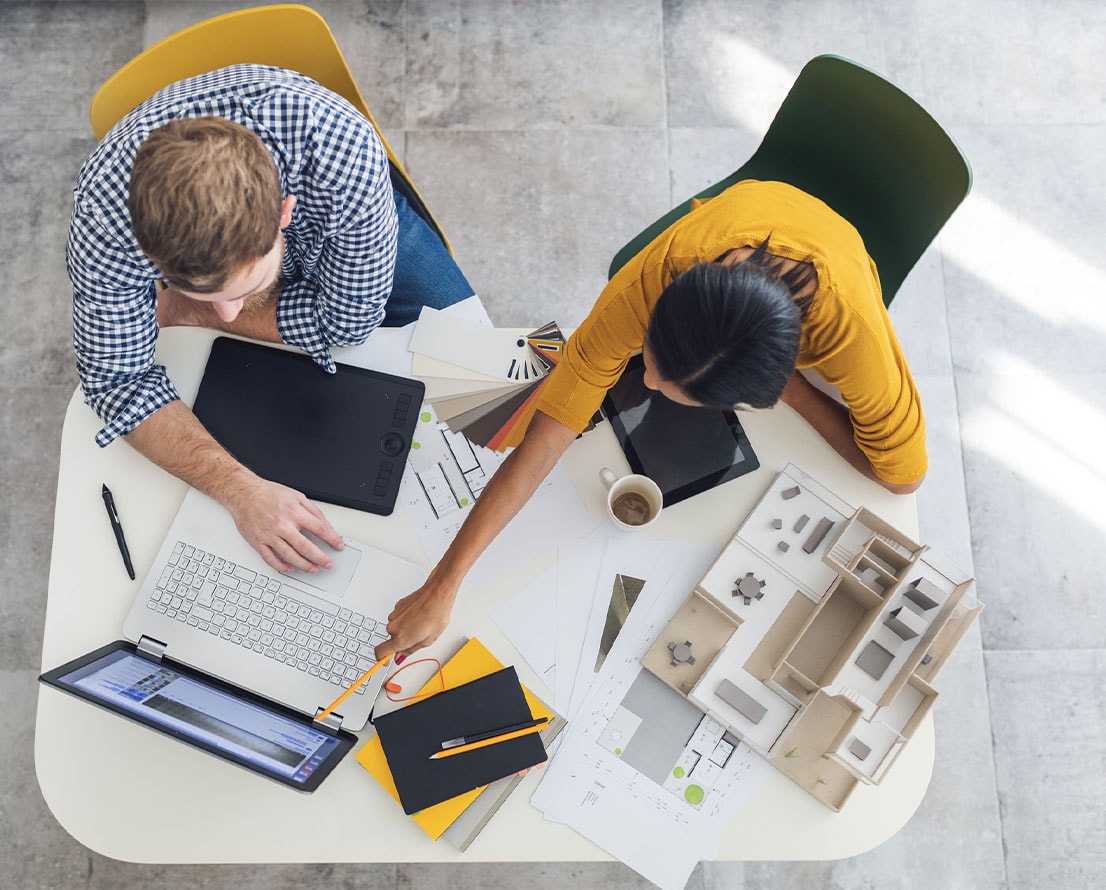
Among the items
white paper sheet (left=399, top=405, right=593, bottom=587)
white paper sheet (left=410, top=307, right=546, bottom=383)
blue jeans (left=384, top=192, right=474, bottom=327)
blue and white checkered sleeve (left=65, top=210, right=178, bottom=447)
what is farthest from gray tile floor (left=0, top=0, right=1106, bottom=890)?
blue and white checkered sleeve (left=65, top=210, right=178, bottom=447)

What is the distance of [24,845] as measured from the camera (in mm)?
2033

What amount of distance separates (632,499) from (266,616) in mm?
621

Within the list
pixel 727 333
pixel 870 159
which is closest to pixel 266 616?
pixel 727 333

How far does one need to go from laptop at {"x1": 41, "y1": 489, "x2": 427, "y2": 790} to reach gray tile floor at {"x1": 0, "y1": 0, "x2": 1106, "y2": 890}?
992 millimetres

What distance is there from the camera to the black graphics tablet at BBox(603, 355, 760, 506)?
1.39 meters

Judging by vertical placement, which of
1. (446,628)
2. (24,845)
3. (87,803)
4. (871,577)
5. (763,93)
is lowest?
(24,845)

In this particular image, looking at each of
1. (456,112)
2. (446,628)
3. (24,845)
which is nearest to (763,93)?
(456,112)

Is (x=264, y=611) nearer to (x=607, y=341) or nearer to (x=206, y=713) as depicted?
(x=206, y=713)

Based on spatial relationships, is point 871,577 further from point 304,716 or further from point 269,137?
point 269,137

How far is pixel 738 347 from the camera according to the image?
1087mm

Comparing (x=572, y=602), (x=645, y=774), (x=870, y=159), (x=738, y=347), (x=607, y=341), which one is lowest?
(x=645, y=774)

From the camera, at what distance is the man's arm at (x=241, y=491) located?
4.35ft

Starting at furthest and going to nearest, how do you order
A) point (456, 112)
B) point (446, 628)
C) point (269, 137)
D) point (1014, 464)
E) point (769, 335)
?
point (456, 112)
point (1014, 464)
point (446, 628)
point (269, 137)
point (769, 335)

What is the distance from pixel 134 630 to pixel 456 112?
1.72 meters
